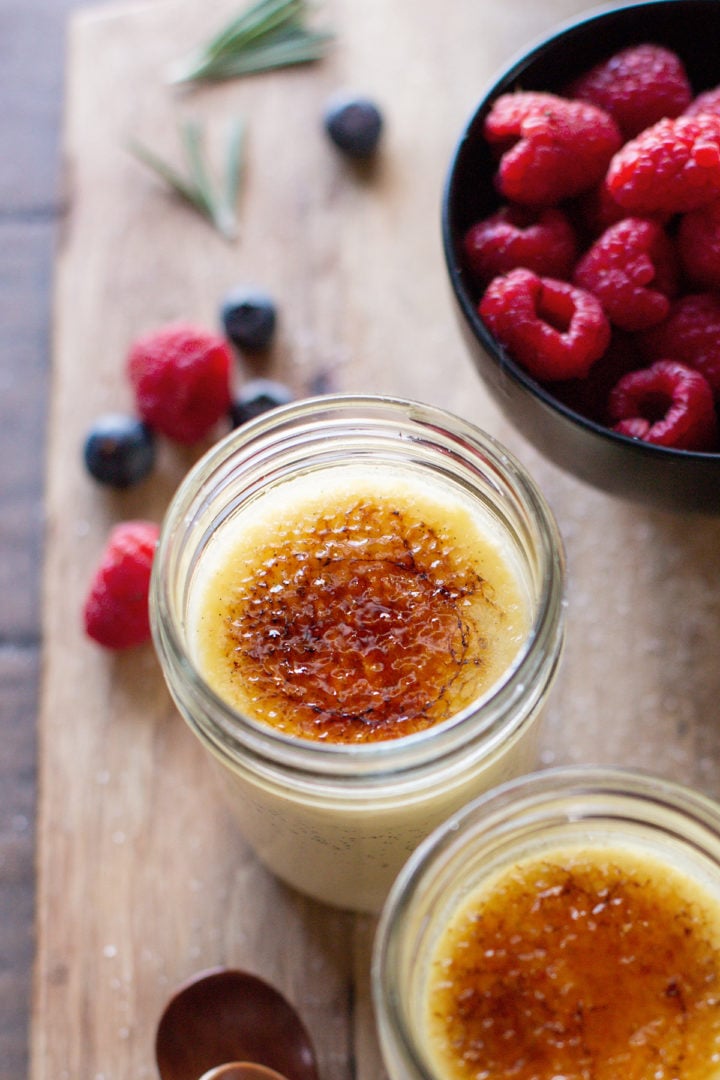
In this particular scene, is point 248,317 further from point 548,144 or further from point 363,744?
point 363,744

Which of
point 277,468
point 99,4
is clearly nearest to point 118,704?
point 277,468

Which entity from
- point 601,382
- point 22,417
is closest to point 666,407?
point 601,382

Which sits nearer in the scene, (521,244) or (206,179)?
(521,244)

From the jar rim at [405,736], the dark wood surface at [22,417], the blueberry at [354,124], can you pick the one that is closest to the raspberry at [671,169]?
the jar rim at [405,736]

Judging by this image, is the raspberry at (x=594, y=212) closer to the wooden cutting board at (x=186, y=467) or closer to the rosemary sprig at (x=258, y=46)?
the wooden cutting board at (x=186, y=467)

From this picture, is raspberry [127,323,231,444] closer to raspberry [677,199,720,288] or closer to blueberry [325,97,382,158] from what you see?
blueberry [325,97,382,158]

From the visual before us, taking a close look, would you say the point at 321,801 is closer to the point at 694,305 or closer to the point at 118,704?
the point at 118,704
